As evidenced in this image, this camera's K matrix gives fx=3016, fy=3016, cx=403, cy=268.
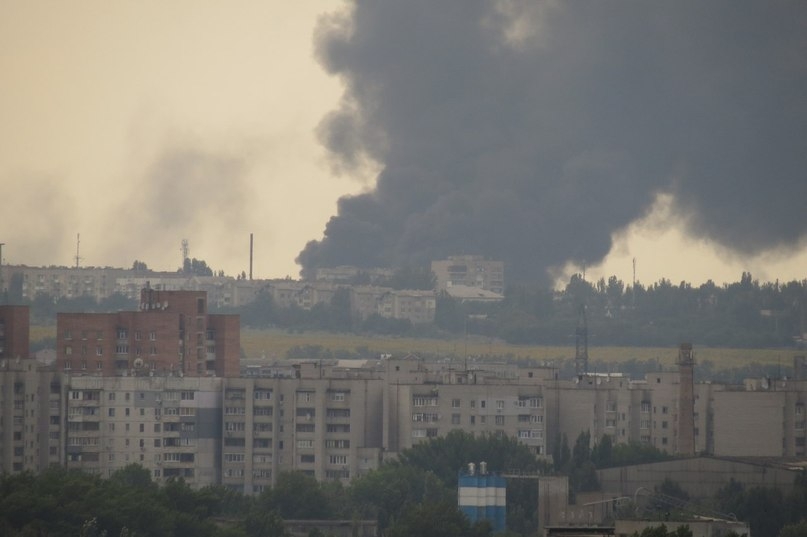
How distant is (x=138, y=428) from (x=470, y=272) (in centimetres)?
7895

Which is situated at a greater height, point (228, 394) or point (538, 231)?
point (538, 231)

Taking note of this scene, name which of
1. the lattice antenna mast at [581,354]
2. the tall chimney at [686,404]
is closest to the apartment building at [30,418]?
the tall chimney at [686,404]

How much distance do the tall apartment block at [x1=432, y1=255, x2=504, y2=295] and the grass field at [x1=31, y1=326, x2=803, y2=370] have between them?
18313 mm

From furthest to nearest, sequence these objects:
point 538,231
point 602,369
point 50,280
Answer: point 538,231
point 50,280
point 602,369

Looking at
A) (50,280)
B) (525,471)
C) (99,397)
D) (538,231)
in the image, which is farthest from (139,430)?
(538,231)

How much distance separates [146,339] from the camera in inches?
3034

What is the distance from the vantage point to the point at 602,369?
107312mm

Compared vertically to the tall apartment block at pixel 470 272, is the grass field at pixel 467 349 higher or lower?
lower

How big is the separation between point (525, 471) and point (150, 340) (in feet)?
64.8

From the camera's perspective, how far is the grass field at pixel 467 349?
10962cm

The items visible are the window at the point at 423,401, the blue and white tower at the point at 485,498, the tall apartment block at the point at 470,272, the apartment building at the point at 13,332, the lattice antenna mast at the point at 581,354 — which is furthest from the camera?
the tall apartment block at the point at 470,272

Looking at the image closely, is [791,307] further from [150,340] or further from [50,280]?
[150,340]

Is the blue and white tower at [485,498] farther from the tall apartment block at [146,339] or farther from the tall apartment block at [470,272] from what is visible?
the tall apartment block at [470,272]

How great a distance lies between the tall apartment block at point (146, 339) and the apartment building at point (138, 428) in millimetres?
8901
